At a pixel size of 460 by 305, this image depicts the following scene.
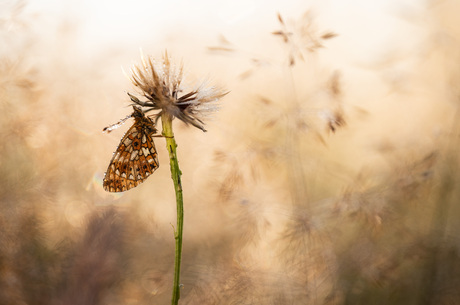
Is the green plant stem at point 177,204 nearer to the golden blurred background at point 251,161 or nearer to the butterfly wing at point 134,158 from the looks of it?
Answer: the butterfly wing at point 134,158

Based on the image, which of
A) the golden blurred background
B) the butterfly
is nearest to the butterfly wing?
the butterfly

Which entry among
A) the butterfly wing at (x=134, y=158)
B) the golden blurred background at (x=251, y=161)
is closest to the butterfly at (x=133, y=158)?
the butterfly wing at (x=134, y=158)

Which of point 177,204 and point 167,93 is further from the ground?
point 167,93

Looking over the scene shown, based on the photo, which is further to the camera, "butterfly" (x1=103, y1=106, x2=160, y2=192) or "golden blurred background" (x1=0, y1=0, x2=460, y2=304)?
"golden blurred background" (x1=0, y1=0, x2=460, y2=304)

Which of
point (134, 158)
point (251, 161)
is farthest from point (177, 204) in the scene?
point (251, 161)

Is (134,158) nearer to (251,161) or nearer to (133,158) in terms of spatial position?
(133,158)

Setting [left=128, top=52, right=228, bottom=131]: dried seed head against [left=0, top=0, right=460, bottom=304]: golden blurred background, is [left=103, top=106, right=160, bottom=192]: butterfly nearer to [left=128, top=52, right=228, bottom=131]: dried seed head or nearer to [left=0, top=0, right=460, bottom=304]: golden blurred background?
[left=128, top=52, right=228, bottom=131]: dried seed head
